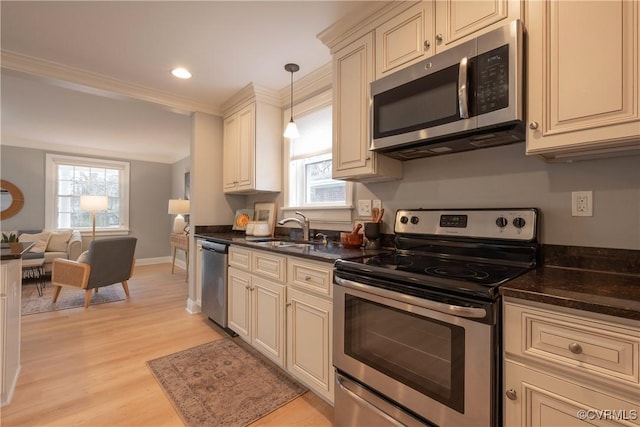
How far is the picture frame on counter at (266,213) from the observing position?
317 cm

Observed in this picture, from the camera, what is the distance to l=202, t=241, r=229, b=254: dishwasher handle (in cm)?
266

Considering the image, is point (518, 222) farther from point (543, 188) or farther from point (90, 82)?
point (90, 82)

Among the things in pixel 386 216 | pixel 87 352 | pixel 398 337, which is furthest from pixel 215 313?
pixel 398 337

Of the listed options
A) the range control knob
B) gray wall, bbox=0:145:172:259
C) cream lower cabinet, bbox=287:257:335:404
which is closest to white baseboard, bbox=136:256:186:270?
gray wall, bbox=0:145:172:259

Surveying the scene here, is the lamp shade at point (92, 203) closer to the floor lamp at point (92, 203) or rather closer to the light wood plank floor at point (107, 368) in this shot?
the floor lamp at point (92, 203)

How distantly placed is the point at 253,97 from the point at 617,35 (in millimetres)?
2644

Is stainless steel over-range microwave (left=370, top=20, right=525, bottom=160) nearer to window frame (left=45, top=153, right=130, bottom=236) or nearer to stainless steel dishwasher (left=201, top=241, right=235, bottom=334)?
stainless steel dishwasher (left=201, top=241, right=235, bottom=334)

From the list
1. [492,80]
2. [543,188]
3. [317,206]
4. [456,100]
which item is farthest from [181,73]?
[543,188]

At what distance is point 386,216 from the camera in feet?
6.89

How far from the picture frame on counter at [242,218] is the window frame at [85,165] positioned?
4097 mm

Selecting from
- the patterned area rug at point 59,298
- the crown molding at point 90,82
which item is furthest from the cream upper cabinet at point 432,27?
the patterned area rug at point 59,298

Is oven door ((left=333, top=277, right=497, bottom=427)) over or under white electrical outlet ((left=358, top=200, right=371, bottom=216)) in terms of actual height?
under

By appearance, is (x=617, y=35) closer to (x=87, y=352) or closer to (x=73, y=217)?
(x=87, y=352)

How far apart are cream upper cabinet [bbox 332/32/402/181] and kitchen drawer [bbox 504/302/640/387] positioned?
3.60 feet
